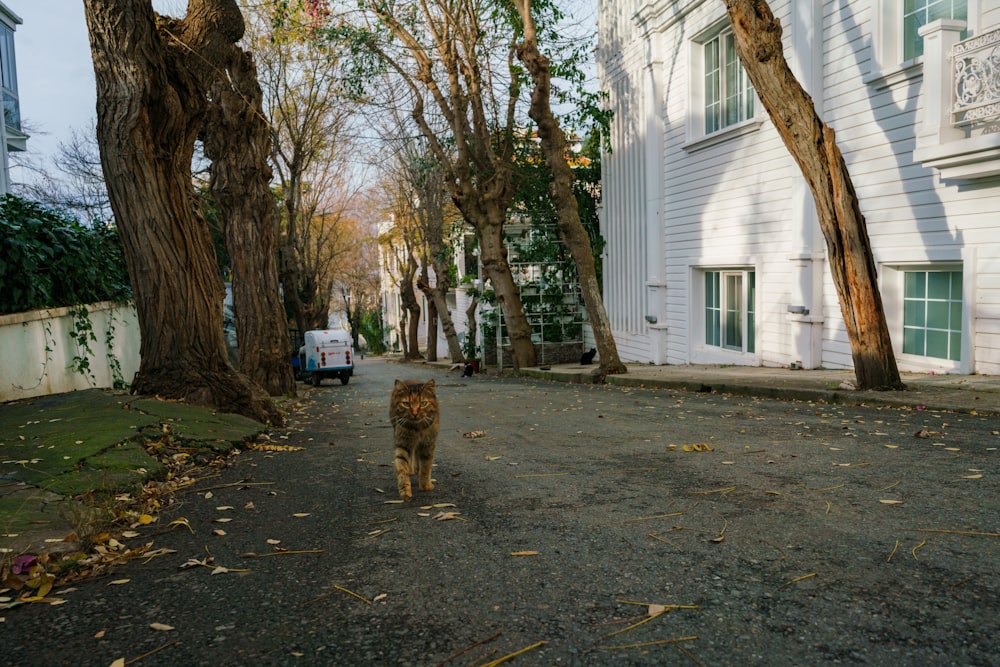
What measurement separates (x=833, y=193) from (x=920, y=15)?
3.60 metres

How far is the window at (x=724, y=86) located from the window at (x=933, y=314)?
534 cm

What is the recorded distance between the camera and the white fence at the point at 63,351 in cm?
1036

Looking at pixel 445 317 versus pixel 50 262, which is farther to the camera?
pixel 445 317

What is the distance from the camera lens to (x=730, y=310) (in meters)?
17.2

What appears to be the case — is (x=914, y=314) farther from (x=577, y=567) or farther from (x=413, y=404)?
(x=577, y=567)

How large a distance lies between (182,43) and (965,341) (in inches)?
422

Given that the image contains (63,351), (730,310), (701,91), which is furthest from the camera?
(701,91)

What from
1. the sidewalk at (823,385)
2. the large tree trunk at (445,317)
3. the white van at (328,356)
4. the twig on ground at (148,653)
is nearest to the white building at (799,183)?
the sidewalk at (823,385)

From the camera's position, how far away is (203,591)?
3885 mm

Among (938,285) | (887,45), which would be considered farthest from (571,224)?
(938,285)

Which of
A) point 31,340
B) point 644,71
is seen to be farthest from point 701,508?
point 644,71

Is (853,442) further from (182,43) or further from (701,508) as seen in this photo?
(182,43)

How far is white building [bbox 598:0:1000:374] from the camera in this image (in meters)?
10.5

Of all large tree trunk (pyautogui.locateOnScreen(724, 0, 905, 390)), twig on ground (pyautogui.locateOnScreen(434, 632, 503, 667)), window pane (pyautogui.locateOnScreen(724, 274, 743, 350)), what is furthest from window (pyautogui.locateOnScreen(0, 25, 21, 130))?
twig on ground (pyautogui.locateOnScreen(434, 632, 503, 667))
